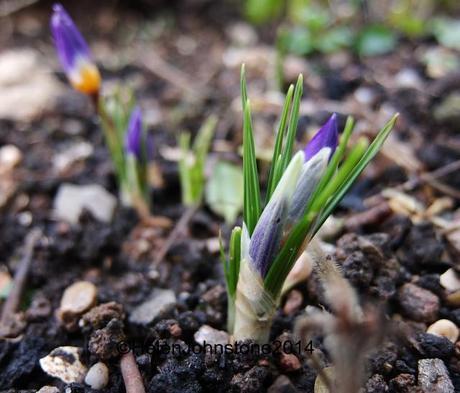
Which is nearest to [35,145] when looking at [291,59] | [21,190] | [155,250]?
[21,190]

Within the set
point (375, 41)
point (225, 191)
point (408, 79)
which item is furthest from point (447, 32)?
point (225, 191)

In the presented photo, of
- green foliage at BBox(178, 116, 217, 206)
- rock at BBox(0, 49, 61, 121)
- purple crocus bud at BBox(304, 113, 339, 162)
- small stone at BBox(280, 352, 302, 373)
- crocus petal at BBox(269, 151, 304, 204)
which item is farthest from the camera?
rock at BBox(0, 49, 61, 121)

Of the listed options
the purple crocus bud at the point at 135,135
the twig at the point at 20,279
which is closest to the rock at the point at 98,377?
the twig at the point at 20,279

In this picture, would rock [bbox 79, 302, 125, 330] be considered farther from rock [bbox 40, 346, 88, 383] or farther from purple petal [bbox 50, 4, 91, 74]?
purple petal [bbox 50, 4, 91, 74]

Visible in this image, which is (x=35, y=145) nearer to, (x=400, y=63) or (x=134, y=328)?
(x=134, y=328)

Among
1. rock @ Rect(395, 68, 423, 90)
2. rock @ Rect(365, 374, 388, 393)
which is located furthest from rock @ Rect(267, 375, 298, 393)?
rock @ Rect(395, 68, 423, 90)

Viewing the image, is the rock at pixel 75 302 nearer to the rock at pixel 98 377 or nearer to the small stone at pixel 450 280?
the rock at pixel 98 377
